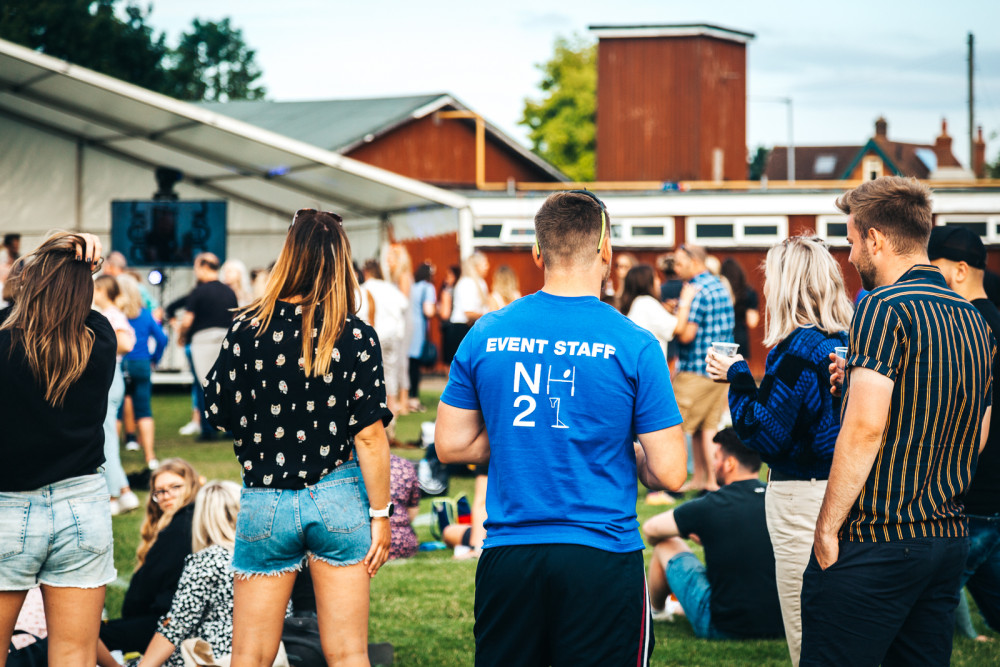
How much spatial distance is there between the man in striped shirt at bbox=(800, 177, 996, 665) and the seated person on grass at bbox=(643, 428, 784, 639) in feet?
6.35

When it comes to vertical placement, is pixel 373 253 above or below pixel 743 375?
above

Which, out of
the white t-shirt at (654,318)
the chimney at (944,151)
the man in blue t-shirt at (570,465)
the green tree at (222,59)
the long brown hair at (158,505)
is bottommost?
the long brown hair at (158,505)

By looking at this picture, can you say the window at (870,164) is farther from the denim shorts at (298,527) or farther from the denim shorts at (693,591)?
the denim shorts at (298,527)

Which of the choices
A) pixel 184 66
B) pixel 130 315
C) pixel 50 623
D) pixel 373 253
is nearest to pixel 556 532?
pixel 50 623

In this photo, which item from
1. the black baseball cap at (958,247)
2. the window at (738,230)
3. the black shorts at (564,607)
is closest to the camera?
the black shorts at (564,607)

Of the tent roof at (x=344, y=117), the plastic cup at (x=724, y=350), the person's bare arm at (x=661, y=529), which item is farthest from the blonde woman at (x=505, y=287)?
the tent roof at (x=344, y=117)

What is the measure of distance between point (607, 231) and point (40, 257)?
6.53ft

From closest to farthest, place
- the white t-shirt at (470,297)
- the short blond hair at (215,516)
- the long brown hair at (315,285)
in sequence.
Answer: the long brown hair at (315,285) < the short blond hair at (215,516) < the white t-shirt at (470,297)

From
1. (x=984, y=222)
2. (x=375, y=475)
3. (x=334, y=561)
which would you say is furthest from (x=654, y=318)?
(x=984, y=222)

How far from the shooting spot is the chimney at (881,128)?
56.9m

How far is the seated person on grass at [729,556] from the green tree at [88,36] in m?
40.8

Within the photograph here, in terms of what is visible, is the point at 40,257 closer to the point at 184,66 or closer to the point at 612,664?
the point at 612,664

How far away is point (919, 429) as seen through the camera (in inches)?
107

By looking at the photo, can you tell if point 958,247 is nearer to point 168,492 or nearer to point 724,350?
point 724,350
